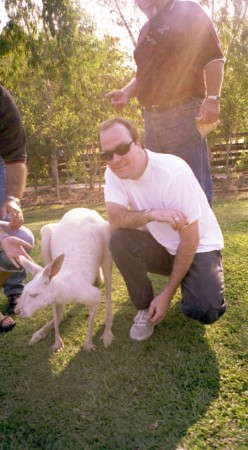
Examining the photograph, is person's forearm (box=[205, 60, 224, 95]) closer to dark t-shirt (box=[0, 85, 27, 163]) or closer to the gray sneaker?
dark t-shirt (box=[0, 85, 27, 163])

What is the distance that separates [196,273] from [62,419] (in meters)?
1.16

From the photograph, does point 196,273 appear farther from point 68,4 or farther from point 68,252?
point 68,4

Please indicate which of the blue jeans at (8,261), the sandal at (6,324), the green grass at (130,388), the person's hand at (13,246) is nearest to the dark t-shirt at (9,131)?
the blue jeans at (8,261)

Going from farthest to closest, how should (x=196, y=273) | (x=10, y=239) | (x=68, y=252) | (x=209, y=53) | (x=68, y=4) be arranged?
(x=68, y=4) < (x=209, y=53) < (x=68, y=252) < (x=196, y=273) < (x=10, y=239)

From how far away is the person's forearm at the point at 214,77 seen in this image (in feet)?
9.99

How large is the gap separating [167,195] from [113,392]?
1174 millimetres

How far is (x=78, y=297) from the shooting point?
8.82ft

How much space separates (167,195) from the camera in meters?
2.61

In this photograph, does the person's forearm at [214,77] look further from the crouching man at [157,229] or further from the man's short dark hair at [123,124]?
the man's short dark hair at [123,124]

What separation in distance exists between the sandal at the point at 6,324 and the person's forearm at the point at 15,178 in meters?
0.91

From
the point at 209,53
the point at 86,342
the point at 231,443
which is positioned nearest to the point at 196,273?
the point at 86,342

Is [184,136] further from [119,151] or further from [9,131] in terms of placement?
[9,131]

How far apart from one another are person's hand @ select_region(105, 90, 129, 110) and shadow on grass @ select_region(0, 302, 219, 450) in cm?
177

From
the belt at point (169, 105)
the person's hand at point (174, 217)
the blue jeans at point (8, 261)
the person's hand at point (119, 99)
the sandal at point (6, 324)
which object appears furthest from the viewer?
the person's hand at point (119, 99)
